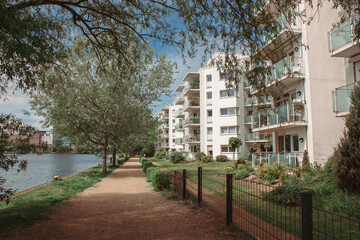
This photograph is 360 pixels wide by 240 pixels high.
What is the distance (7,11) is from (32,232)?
4584mm

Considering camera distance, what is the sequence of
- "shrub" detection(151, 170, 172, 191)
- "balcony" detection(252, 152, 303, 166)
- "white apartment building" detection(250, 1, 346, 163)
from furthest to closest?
"balcony" detection(252, 152, 303, 166) < "white apartment building" detection(250, 1, 346, 163) < "shrub" detection(151, 170, 172, 191)

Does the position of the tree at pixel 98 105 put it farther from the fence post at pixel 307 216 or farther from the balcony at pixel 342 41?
the fence post at pixel 307 216

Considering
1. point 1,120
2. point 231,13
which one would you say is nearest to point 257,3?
point 231,13

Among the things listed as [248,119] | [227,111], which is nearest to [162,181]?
[248,119]

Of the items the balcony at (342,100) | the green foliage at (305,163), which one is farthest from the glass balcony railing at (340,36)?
the green foliage at (305,163)

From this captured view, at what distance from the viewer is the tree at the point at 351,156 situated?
362 inches

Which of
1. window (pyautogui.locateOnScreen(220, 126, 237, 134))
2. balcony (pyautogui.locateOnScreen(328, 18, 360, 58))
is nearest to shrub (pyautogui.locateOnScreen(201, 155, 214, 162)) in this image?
window (pyautogui.locateOnScreen(220, 126, 237, 134))

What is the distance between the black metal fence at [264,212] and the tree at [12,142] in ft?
14.4

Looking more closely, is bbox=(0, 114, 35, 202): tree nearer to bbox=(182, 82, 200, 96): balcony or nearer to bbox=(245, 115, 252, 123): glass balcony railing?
bbox=(245, 115, 252, 123): glass balcony railing

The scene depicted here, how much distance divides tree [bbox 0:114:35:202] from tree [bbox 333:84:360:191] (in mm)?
9463

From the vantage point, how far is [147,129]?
23.5 meters

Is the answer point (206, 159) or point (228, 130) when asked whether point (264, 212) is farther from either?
point (228, 130)

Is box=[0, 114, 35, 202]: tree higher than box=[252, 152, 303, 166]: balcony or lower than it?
higher

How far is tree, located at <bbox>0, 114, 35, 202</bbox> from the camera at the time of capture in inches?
228
